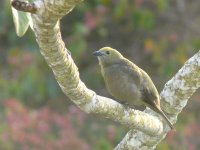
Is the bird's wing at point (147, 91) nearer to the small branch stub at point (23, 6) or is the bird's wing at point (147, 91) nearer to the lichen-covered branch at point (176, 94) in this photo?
the lichen-covered branch at point (176, 94)

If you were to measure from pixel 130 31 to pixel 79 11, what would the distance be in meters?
0.84

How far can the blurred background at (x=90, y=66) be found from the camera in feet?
26.2

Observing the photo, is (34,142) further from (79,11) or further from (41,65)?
(79,11)

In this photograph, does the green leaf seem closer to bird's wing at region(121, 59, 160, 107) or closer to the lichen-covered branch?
the lichen-covered branch

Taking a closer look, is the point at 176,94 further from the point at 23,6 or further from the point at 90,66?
the point at 90,66

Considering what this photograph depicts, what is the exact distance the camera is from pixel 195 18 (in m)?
9.98

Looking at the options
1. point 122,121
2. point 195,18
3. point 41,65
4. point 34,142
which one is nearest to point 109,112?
point 122,121

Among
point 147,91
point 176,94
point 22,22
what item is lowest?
point 147,91

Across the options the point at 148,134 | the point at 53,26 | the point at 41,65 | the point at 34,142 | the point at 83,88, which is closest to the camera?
the point at 53,26

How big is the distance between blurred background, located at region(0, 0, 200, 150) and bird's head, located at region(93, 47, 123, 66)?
9.66 ft

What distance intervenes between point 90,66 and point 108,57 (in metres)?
5.08

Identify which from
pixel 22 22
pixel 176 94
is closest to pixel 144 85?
pixel 176 94

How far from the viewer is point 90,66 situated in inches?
387

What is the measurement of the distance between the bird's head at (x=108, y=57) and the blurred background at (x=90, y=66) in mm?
2943
